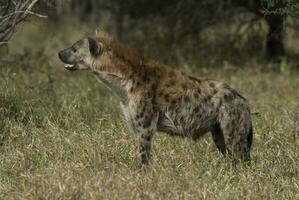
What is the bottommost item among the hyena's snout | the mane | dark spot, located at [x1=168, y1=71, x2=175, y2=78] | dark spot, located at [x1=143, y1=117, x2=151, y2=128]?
dark spot, located at [x1=143, y1=117, x2=151, y2=128]

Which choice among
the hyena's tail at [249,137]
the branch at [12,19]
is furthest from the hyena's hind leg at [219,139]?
the branch at [12,19]

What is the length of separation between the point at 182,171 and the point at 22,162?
1333 millimetres

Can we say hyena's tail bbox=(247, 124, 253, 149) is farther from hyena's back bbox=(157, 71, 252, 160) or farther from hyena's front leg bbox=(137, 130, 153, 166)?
hyena's front leg bbox=(137, 130, 153, 166)

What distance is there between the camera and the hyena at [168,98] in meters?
7.60

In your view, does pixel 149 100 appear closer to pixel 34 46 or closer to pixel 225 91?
pixel 225 91

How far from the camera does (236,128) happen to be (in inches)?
301

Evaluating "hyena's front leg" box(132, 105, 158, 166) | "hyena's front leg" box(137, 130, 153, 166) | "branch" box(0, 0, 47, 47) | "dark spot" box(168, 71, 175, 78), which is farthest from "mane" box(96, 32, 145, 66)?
"branch" box(0, 0, 47, 47)

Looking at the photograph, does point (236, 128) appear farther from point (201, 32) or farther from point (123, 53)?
point (201, 32)

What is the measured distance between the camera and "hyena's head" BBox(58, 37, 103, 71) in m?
7.67

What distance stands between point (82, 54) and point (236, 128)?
145cm

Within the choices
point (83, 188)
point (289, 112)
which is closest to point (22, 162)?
point (83, 188)

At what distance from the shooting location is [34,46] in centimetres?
1855

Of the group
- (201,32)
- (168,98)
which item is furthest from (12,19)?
(201,32)

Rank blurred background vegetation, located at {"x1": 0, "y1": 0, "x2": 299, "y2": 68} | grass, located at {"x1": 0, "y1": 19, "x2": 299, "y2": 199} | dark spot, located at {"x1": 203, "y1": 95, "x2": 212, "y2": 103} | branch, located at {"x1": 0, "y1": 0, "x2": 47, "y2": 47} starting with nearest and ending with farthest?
grass, located at {"x1": 0, "y1": 19, "x2": 299, "y2": 199}
dark spot, located at {"x1": 203, "y1": 95, "x2": 212, "y2": 103}
branch, located at {"x1": 0, "y1": 0, "x2": 47, "y2": 47}
blurred background vegetation, located at {"x1": 0, "y1": 0, "x2": 299, "y2": 68}
